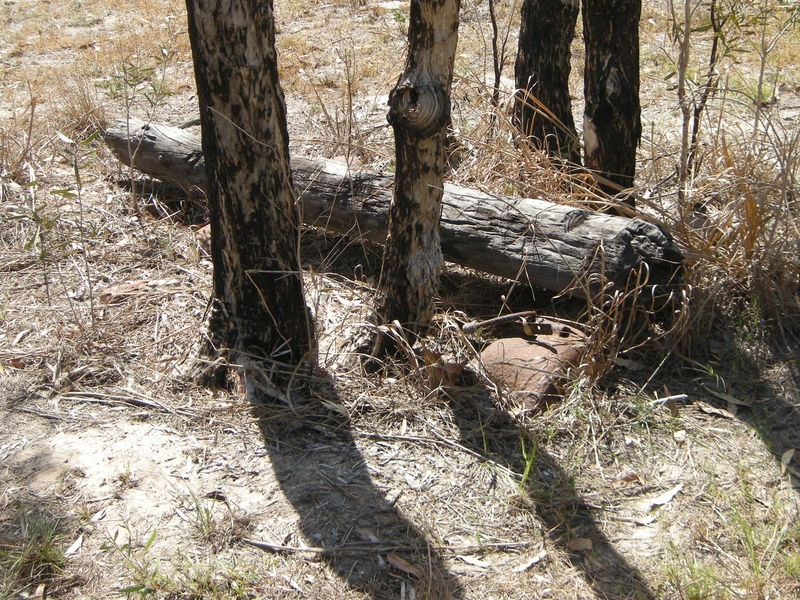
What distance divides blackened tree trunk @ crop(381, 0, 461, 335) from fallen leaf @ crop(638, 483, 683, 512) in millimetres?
1377

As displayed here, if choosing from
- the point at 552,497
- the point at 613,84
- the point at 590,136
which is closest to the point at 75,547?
the point at 552,497

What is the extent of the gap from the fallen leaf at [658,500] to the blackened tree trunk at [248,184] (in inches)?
67.0

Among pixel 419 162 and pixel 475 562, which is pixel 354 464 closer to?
pixel 475 562

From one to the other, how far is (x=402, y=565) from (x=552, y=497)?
28.7 inches

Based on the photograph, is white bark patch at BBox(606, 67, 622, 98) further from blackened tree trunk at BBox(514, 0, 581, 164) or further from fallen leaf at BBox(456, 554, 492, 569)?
fallen leaf at BBox(456, 554, 492, 569)

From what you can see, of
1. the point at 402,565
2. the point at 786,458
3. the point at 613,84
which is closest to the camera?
the point at 402,565

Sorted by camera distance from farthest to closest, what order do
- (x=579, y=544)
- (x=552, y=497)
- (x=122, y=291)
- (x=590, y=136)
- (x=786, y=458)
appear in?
(x=590, y=136) → (x=122, y=291) → (x=786, y=458) → (x=552, y=497) → (x=579, y=544)

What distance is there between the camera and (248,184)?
3426mm

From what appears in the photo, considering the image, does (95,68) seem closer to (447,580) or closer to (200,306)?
(200,306)

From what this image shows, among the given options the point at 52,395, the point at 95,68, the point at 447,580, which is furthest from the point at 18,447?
the point at 95,68

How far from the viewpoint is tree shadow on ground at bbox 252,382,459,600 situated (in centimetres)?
287

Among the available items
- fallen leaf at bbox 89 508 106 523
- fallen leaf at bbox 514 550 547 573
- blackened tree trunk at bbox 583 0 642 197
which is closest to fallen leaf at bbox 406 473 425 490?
fallen leaf at bbox 514 550 547 573

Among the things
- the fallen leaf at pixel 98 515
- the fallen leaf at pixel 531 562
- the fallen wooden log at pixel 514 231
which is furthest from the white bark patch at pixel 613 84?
the fallen leaf at pixel 98 515

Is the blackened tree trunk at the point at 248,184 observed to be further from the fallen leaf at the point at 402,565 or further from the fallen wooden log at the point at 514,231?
the fallen leaf at the point at 402,565
